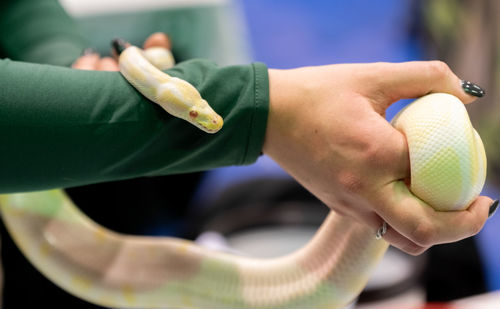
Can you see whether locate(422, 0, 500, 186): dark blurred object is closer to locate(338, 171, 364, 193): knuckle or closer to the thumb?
the thumb

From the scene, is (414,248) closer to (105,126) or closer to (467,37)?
(105,126)

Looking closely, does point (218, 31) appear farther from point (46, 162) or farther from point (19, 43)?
point (46, 162)

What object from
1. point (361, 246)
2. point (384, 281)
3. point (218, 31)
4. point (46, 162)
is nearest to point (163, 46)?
point (46, 162)

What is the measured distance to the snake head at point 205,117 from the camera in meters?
0.59

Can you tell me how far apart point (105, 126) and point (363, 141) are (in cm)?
31

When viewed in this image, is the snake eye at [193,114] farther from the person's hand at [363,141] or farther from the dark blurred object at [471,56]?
the dark blurred object at [471,56]

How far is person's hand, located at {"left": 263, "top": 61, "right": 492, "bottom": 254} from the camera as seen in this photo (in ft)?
1.93

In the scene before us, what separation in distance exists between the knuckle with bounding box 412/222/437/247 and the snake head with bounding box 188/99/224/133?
260mm

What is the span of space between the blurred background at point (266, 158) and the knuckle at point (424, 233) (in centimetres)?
73

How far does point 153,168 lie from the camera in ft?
2.17

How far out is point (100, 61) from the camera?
0.91m

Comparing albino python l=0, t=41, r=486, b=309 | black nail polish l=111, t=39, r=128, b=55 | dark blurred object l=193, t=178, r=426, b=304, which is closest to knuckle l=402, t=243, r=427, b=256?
albino python l=0, t=41, r=486, b=309

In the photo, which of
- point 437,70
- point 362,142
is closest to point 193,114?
point 362,142

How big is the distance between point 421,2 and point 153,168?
1221 mm
